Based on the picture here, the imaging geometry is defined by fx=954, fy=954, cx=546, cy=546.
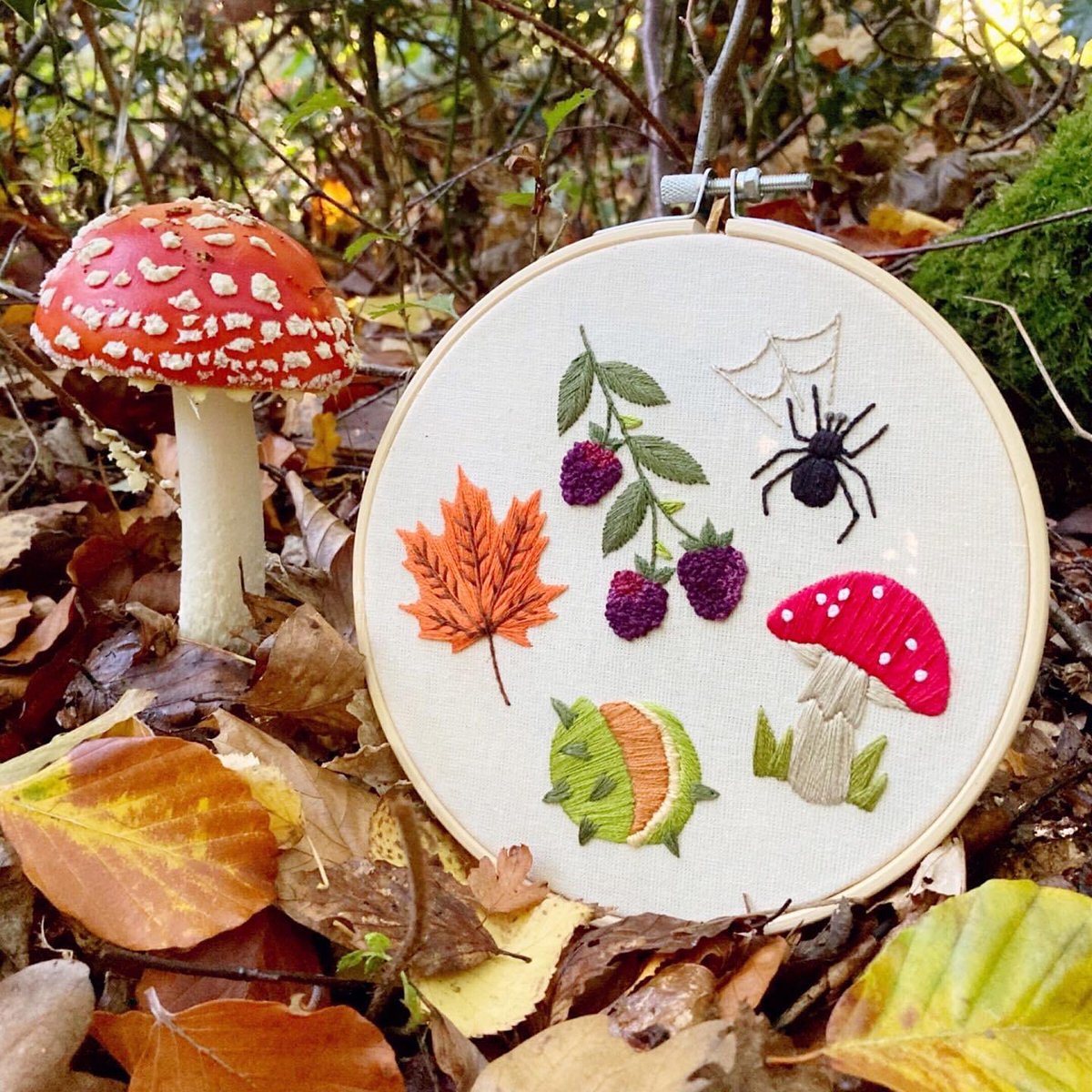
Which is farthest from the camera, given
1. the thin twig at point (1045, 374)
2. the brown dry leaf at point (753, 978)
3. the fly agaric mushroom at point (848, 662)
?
the thin twig at point (1045, 374)

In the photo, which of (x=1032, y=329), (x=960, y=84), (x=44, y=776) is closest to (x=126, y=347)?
(x=44, y=776)

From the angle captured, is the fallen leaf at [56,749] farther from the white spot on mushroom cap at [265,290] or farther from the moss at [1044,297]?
the moss at [1044,297]

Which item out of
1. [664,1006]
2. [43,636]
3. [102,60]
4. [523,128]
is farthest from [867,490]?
[523,128]

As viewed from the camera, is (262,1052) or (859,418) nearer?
(262,1052)

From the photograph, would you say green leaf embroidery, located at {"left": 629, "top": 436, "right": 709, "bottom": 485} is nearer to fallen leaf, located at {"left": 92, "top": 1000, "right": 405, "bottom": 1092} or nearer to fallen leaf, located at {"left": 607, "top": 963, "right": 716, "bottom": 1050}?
fallen leaf, located at {"left": 607, "top": 963, "right": 716, "bottom": 1050}

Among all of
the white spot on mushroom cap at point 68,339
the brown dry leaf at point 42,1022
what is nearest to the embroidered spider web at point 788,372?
the white spot on mushroom cap at point 68,339

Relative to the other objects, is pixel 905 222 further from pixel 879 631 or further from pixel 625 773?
pixel 625 773
